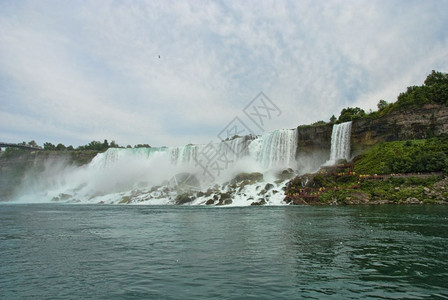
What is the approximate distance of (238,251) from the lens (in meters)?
10.8

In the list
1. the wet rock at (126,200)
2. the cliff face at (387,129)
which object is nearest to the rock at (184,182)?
the wet rock at (126,200)

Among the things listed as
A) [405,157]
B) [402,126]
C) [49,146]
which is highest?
[49,146]

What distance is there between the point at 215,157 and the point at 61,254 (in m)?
52.8

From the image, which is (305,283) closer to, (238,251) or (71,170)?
(238,251)

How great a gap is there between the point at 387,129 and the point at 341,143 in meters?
6.53

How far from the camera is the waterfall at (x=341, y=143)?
159 ft

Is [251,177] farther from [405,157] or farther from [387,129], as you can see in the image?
[387,129]

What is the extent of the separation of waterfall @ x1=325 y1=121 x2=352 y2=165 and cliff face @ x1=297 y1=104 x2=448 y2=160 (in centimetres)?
106

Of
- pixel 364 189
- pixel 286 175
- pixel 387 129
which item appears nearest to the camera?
pixel 364 189

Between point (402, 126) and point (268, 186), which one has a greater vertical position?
point (402, 126)

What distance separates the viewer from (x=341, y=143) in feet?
161

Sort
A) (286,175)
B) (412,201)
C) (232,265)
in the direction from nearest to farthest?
(232,265) → (412,201) → (286,175)

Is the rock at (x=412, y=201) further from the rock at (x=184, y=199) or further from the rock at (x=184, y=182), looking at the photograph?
the rock at (x=184, y=182)

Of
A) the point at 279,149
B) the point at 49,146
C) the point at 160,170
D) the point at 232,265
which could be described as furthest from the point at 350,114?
the point at 49,146
